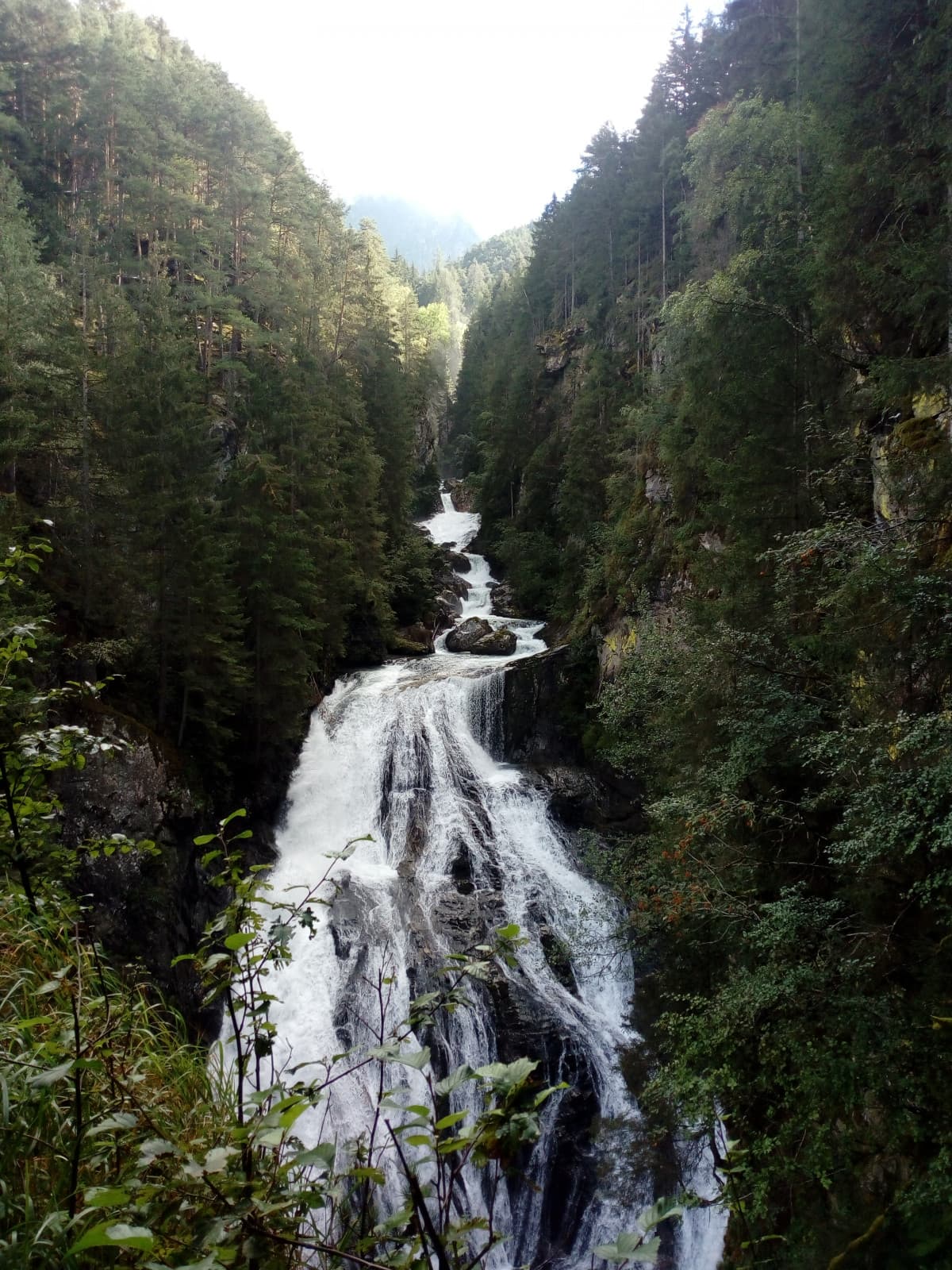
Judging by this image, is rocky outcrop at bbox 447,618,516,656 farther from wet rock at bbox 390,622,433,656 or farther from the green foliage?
the green foliage

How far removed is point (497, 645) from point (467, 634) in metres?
1.49

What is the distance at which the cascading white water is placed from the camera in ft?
34.2

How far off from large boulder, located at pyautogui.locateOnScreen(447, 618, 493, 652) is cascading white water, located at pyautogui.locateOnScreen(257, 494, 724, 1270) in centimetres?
358

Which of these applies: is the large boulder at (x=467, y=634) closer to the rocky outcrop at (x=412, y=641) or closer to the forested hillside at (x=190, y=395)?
the rocky outcrop at (x=412, y=641)

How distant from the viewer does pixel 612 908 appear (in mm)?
15188

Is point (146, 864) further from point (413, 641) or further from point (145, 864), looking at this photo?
point (413, 641)

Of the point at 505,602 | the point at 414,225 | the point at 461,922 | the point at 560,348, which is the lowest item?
the point at 461,922

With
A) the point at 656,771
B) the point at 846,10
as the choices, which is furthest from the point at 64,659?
the point at 846,10

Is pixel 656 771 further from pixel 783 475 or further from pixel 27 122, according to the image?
pixel 27 122

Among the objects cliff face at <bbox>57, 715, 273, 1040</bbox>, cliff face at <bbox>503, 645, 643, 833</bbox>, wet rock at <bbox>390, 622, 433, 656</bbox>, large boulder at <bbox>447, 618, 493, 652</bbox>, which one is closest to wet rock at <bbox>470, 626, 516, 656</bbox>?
large boulder at <bbox>447, 618, 493, 652</bbox>

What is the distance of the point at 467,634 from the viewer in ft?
87.8

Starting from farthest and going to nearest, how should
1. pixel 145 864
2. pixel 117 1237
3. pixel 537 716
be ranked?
1. pixel 537 716
2. pixel 145 864
3. pixel 117 1237

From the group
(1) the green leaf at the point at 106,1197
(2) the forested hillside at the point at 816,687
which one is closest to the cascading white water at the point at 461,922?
(2) the forested hillside at the point at 816,687

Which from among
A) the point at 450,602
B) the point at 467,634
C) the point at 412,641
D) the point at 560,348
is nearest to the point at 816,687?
the point at 467,634
